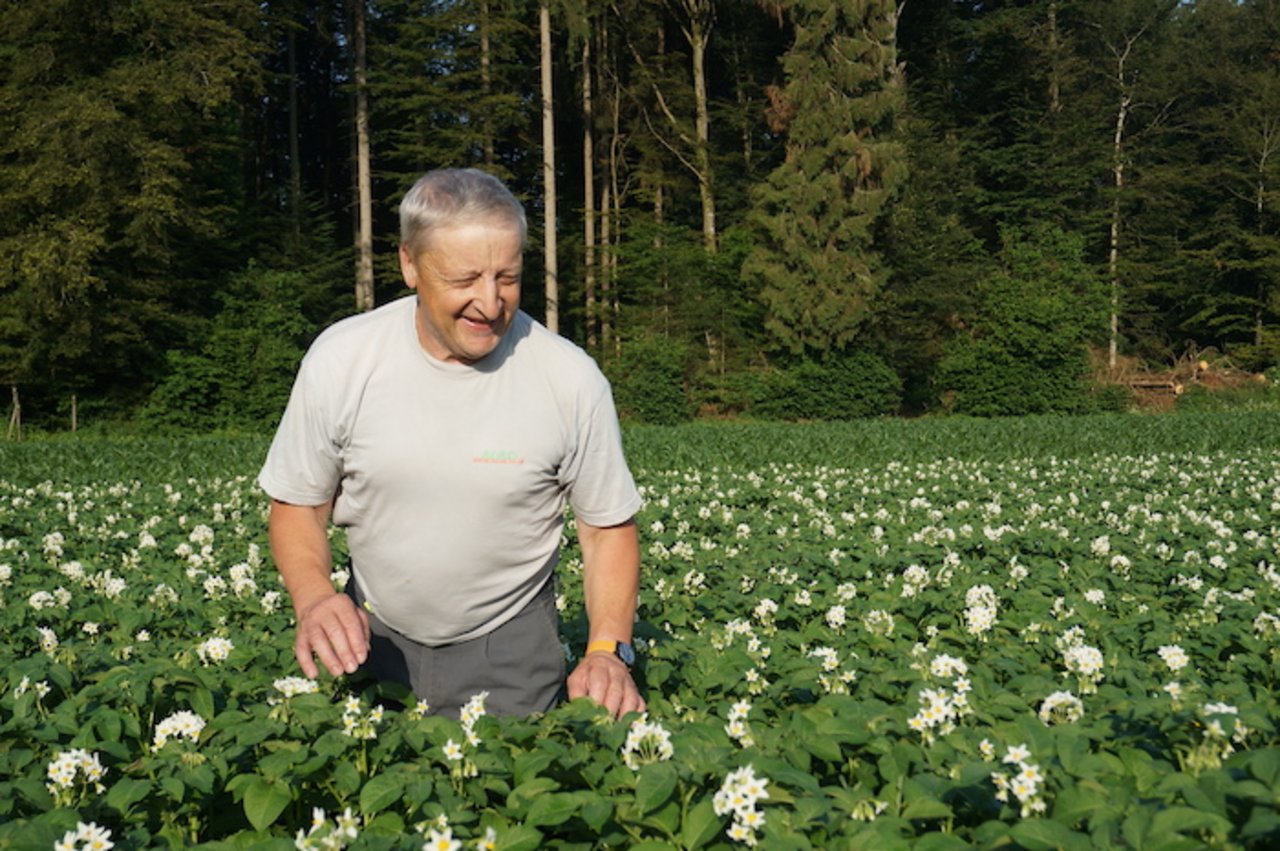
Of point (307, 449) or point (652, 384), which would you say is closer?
point (307, 449)

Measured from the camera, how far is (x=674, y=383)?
113ft

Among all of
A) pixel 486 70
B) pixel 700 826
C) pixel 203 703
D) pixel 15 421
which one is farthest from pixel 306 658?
pixel 486 70

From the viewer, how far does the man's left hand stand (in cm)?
299

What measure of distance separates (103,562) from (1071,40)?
46954 millimetres

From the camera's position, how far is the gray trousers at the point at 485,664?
3.35 meters

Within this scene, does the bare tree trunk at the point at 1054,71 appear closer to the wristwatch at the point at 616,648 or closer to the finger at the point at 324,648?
the wristwatch at the point at 616,648

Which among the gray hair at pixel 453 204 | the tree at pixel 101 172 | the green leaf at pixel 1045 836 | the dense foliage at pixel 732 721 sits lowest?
the dense foliage at pixel 732 721

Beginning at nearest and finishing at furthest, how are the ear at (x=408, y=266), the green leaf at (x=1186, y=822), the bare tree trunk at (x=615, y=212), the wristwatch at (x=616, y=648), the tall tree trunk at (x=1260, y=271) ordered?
the green leaf at (x=1186, y=822), the ear at (x=408, y=266), the wristwatch at (x=616, y=648), the bare tree trunk at (x=615, y=212), the tall tree trunk at (x=1260, y=271)

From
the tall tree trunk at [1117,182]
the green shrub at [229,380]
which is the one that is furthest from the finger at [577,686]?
the tall tree trunk at [1117,182]

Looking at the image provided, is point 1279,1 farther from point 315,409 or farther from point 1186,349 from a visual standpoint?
point 315,409

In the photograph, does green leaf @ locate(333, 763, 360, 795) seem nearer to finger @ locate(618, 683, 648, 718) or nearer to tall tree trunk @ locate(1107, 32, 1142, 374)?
finger @ locate(618, 683, 648, 718)

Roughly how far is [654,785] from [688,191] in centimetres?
4251

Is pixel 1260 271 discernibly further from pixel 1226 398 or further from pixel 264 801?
pixel 264 801

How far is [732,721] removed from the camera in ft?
9.53
